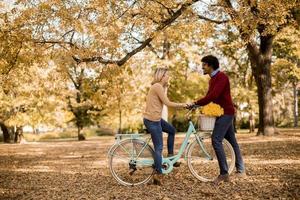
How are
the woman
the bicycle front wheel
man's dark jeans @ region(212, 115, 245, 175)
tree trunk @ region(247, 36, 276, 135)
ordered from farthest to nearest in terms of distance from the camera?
1. tree trunk @ region(247, 36, 276, 135)
2. the bicycle front wheel
3. the woman
4. man's dark jeans @ region(212, 115, 245, 175)

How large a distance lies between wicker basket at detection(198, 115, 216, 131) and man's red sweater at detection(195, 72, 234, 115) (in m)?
0.26

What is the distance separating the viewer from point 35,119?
3397 cm

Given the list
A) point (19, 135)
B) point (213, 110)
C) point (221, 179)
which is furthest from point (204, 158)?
point (19, 135)

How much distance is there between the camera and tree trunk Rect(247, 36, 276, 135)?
22062mm

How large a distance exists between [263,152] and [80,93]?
87.2 ft

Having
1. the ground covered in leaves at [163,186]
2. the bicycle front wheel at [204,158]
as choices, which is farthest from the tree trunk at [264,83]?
the bicycle front wheel at [204,158]

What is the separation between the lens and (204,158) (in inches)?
350

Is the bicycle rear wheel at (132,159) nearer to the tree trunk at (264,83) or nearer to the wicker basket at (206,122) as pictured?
the wicker basket at (206,122)

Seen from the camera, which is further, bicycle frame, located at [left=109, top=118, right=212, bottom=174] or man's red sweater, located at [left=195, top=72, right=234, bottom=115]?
bicycle frame, located at [left=109, top=118, right=212, bottom=174]

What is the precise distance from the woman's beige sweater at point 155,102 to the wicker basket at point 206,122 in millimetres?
619

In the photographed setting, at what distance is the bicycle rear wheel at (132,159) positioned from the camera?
8.66m

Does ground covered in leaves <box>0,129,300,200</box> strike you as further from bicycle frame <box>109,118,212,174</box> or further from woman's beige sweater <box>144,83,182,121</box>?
woman's beige sweater <box>144,83,182,121</box>

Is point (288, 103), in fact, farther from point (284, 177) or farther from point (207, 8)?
point (284, 177)

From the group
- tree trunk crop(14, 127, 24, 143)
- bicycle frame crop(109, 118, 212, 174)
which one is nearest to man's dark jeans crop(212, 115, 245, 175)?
bicycle frame crop(109, 118, 212, 174)
